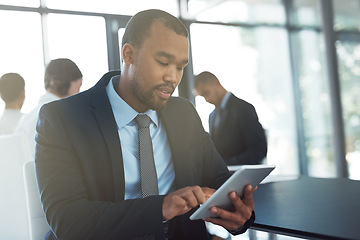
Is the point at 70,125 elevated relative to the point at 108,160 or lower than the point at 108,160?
elevated

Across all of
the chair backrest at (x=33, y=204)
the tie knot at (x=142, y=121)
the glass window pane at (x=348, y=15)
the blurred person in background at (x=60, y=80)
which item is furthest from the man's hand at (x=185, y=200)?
the glass window pane at (x=348, y=15)

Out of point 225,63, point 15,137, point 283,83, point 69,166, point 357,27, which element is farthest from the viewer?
point 283,83

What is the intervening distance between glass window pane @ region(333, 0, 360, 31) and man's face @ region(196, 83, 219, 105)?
10.5ft

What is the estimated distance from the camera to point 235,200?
1.10 meters

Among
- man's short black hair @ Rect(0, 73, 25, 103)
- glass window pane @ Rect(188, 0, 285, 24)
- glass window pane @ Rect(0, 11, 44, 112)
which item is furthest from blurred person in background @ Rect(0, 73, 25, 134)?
glass window pane @ Rect(188, 0, 285, 24)

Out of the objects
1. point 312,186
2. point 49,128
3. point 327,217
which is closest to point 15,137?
point 49,128

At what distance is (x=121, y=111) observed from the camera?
1413mm

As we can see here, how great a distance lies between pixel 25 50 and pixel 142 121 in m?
3.23

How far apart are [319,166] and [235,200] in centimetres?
525

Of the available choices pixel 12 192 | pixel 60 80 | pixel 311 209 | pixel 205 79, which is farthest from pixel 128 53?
pixel 205 79

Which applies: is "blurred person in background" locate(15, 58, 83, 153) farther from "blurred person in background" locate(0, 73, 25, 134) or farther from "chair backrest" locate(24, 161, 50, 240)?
"chair backrest" locate(24, 161, 50, 240)

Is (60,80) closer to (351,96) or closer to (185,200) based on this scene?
(185,200)

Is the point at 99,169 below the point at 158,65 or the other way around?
below

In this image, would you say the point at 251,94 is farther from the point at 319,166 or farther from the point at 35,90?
the point at 35,90
